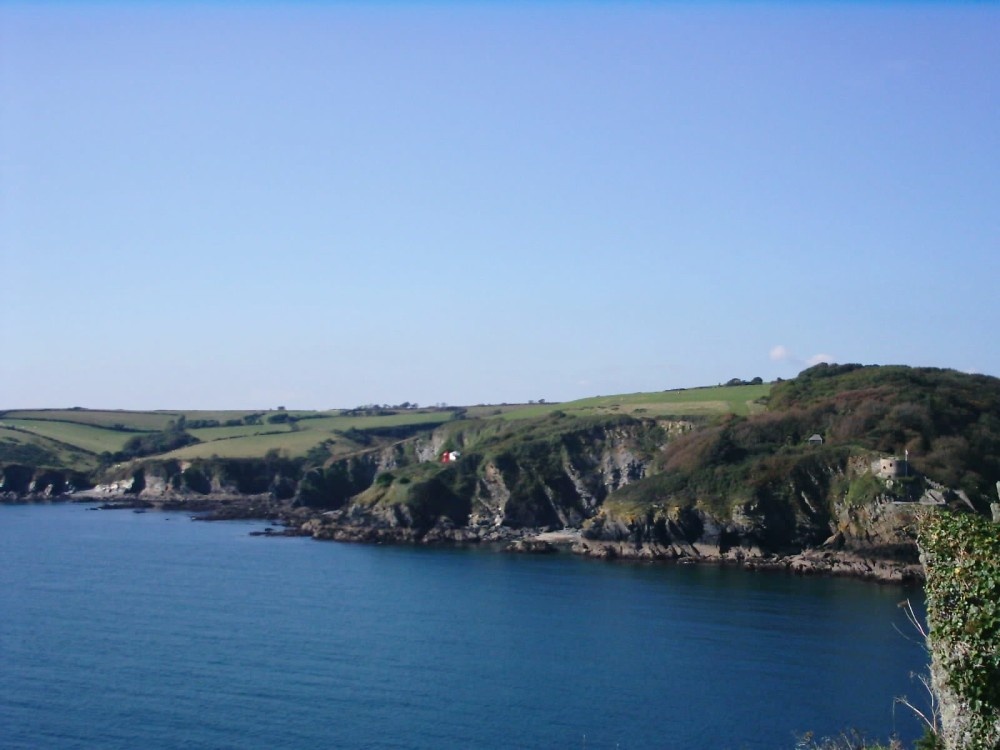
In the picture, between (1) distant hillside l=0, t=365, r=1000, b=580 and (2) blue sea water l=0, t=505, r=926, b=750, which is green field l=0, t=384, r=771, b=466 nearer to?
(1) distant hillside l=0, t=365, r=1000, b=580

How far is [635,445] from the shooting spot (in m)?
102

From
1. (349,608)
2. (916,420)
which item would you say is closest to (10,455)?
(349,608)

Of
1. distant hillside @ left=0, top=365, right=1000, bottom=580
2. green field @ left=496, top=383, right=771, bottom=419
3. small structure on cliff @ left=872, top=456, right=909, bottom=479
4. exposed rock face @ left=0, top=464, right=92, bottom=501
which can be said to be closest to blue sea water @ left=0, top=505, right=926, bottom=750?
distant hillside @ left=0, top=365, right=1000, bottom=580

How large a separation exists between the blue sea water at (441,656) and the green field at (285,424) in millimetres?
46408

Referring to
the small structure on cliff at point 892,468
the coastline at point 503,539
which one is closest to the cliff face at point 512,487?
the coastline at point 503,539

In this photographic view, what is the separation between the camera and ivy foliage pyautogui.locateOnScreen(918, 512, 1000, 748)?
14.2 meters

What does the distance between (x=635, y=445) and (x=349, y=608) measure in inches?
1905

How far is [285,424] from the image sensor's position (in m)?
174

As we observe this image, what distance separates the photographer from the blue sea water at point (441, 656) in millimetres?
36906

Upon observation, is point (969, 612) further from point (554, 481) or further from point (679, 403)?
point (679, 403)

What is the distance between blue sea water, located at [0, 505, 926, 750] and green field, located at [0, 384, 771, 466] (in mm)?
46408

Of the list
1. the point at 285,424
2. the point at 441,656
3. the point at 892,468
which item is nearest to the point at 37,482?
the point at 285,424

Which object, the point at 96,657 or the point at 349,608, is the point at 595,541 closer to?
the point at 349,608

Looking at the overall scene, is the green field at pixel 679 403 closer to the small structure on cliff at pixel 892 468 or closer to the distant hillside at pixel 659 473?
the distant hillside at pixel 659 473
